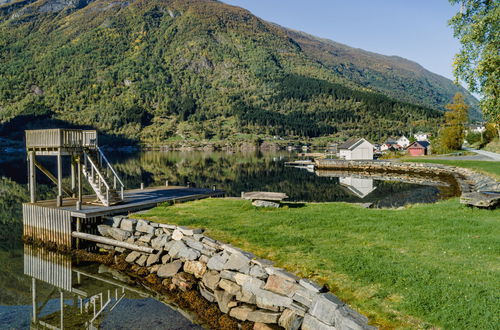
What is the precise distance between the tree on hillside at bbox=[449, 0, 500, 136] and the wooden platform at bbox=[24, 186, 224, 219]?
2233 cm

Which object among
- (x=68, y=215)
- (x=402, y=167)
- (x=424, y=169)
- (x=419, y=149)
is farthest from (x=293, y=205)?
(x=419, y=149)

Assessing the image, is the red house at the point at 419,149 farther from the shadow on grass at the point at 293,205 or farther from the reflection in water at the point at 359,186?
the shadow on grass at the point at 293,205

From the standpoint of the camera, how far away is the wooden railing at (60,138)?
2616cm

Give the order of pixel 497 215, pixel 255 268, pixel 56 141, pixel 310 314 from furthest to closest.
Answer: pixel 56 141 < pixel 497 215 < pixel 255 268 < pixel 310 314

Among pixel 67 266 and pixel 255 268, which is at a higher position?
pixel 255 268

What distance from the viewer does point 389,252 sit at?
1510cm

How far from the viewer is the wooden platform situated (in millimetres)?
25781

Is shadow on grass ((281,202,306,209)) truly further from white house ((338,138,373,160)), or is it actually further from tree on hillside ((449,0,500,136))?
white house ((338,138,373,160))

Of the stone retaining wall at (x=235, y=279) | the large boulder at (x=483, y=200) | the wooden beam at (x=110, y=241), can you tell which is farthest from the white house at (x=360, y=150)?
the wooden beam at (x=110, y=241)

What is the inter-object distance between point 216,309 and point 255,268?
2468 millimetres

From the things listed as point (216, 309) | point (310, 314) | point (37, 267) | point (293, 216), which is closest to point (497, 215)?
point (293, 216)

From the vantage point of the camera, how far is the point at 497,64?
21547 mm

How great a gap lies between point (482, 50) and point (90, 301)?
26.1m

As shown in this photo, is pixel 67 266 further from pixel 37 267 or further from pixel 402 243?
pixel 402 243
